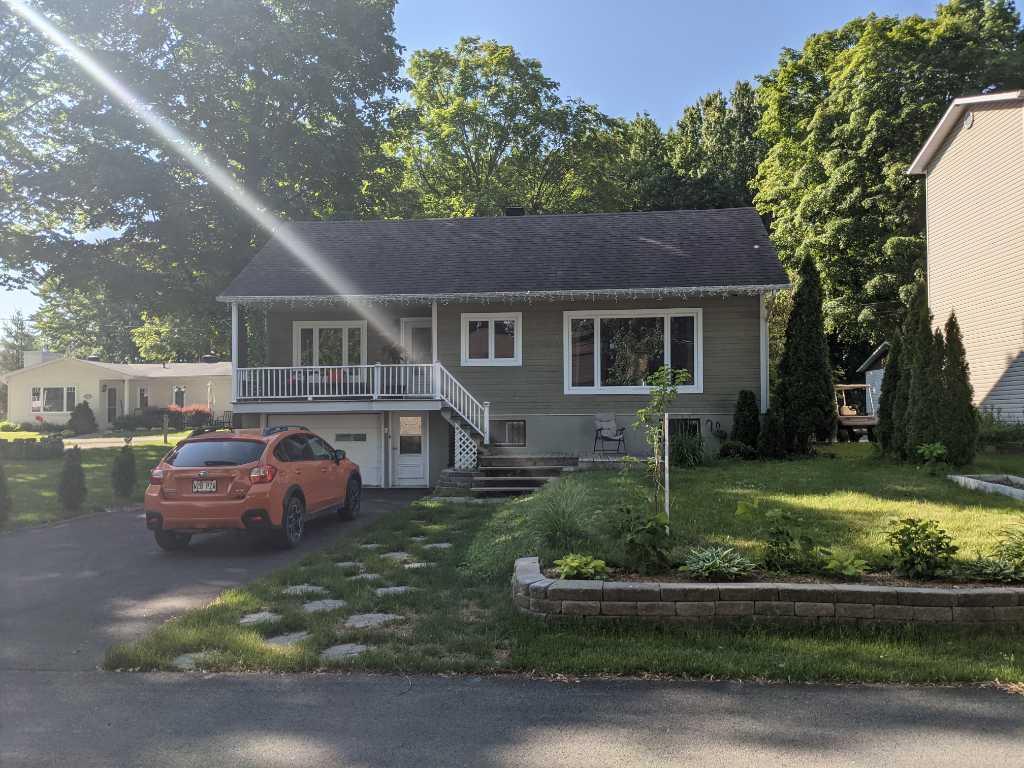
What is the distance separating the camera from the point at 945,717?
166 inches

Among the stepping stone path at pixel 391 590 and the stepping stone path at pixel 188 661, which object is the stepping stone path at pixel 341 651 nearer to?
the stepping stone path at pixel 188 661

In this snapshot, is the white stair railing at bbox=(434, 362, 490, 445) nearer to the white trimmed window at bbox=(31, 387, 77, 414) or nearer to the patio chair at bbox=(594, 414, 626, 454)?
the patio chair at bbox=(594, 414, 626, 454)

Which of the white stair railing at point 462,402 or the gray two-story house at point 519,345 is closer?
the white stair railing at point 462,402

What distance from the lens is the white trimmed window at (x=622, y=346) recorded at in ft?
57.0

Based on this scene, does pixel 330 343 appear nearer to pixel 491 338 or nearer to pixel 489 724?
pixel 491 338

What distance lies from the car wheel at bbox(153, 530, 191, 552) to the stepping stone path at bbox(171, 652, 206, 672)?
485 centimetres

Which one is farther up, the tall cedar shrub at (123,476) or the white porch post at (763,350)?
the white porch post at (763,350)

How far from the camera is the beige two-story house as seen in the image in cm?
1770

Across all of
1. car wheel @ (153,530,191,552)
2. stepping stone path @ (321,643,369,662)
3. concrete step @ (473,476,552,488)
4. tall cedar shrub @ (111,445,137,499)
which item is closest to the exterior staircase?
concrete step @ (473,476,552,488)

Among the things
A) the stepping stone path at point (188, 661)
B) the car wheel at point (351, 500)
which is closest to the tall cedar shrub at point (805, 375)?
the car wheel at point (351, 500)

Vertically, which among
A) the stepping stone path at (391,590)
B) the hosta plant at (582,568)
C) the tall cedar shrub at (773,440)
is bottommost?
the stepping stone path at (391,590)

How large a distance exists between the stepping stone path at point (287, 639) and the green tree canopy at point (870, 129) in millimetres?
22641

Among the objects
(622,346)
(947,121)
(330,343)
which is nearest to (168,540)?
(330,343)

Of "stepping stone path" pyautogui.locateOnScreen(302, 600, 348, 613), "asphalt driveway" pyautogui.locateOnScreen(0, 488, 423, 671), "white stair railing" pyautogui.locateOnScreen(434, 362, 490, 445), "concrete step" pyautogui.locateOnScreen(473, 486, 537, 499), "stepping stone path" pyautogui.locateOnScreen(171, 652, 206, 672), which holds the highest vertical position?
"white stair railing" pyautogui.locateOnScreen(434, 362, 490, 445)
